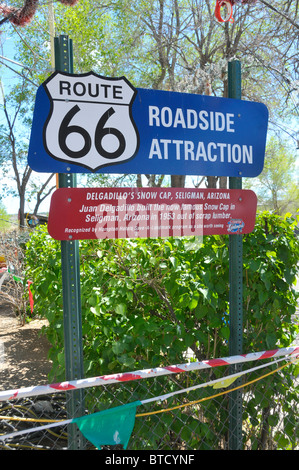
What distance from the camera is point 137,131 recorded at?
8.26 feet

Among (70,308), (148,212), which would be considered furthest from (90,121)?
(70,308)

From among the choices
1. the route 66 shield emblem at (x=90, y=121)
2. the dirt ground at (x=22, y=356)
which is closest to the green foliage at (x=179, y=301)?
the route 66 shield emblem at (x=90, y=121)

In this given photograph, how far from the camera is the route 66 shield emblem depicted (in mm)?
2293

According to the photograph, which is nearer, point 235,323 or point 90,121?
point 90,121

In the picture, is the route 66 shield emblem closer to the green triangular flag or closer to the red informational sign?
the red informational sign

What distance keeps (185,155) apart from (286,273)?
1.02 metres

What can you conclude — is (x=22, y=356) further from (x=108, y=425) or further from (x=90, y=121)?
(x=90, y=121)

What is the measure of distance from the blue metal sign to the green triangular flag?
4.11 ft

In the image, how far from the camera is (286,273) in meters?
2.85

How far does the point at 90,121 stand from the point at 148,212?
0.61 meters

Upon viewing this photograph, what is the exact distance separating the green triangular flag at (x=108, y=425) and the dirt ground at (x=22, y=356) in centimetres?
264

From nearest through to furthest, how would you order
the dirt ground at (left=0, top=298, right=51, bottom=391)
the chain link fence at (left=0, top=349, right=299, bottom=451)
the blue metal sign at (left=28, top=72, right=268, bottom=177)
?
the blue metal sign at (left=28, top=72, right=268, bottom=177) → the chain link fence at (left=0, top=349, right=299, bottom=451) → the dirt ground at (left=0, top=298, right=51, bottom=391)

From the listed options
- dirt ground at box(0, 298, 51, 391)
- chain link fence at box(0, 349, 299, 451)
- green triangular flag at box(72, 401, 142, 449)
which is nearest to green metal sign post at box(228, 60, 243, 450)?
chain link fence at box(0, 349, 299, 451)
